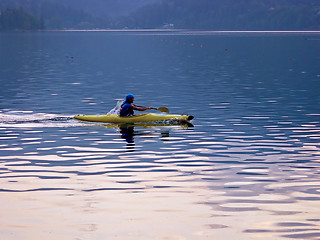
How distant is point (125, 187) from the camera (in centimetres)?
2247

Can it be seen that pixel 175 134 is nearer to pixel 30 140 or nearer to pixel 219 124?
pixel 219 124

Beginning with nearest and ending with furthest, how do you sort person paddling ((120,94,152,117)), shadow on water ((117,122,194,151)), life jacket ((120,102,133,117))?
shadow on water ((117,122,194,151)) → person paddling ((120,94,152,117)) → life jacket ((120,102,133,117))

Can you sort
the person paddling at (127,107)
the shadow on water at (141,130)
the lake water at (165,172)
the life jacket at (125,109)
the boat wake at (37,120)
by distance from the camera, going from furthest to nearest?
the boat wake at (37,120)
the life jacket at (125,109)
the person paddling at (127,107)
the shadow on water at (141,130)
the lake water at (165,172)

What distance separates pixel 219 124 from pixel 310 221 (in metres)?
19.7

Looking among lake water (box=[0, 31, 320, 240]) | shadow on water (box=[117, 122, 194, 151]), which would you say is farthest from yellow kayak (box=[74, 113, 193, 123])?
lake water (box=[0, 31, 320, 240])

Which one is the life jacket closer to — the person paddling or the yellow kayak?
the person paddling

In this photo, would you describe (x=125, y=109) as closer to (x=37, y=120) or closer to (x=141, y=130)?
(x=141, y=130)

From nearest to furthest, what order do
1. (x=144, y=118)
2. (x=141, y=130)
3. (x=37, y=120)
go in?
(x=141, y=130)
(x=144, y=118)
(x=37, y=120)

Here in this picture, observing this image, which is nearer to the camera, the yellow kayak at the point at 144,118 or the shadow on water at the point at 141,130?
the shadow on water at the point at 141,130

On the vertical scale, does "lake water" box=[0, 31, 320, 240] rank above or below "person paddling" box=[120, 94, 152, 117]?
below

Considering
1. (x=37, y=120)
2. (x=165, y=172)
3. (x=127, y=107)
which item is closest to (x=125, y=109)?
(x=127, y=107)

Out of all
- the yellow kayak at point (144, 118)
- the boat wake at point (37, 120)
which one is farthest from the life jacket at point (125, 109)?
the boat wake at point (37, 120)

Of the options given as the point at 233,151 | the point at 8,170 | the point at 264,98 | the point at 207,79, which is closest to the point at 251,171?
the point at 233,151

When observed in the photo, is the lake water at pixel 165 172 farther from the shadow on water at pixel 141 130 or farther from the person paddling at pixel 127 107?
the person paddling at pixel 127 107
